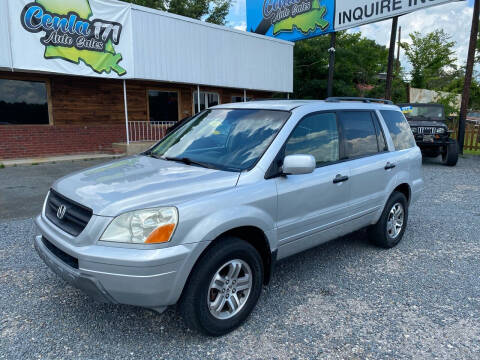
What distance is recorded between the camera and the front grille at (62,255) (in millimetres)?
2469

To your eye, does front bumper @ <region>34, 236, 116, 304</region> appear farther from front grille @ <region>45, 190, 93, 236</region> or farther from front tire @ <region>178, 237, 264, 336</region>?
front tire @ <region>178, 237, 264, 336</region>

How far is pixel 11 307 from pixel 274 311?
2.25 m

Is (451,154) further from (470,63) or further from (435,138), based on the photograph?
(470,63)

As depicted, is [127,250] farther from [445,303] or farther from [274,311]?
[445,303]

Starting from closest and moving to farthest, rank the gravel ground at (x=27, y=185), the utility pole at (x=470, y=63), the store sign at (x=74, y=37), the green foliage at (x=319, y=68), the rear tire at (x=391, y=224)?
the rear tire at (x=391, y=224)
the gravel ground at (x=27, y=185)
the store sign at (x=74, y=37)
the utility pole at (x=470, y=63)
the green foliage at (x=319, y=68)

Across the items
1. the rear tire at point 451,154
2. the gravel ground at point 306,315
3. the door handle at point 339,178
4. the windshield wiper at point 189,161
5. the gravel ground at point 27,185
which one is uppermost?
the windshield wiper at point 189,161

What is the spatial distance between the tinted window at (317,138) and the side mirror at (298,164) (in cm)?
28

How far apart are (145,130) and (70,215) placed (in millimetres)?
12430

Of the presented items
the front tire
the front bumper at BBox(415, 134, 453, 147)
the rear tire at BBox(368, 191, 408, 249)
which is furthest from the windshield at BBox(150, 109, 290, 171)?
the front bumper at BBox(415, 134, 453, 147)

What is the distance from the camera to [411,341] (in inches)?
106

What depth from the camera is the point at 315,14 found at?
49.9 feet

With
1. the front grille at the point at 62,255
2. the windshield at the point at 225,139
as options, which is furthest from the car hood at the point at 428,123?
the front grille at the point at 62,255

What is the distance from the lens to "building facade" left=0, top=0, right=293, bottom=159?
33.2 feet

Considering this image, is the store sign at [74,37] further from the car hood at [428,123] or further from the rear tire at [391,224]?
the rear tire at [391,224]
